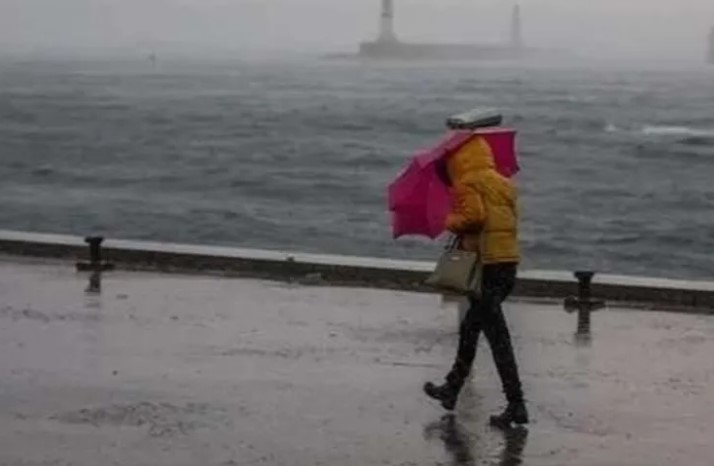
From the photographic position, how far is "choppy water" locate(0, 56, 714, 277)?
4244 cm

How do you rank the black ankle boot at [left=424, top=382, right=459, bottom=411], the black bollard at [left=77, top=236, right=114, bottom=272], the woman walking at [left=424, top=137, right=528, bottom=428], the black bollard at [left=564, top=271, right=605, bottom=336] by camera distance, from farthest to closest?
the black bollard at [left=77, top=236, right=114, bottom=272]
the black bollard at [left=564, top=271, right=605, bottom=336]
the black ankle boot at [left=424, top=382, right=459, bottom=411]
the woman walking at [left=424, top=137, right=528, bottom=428]

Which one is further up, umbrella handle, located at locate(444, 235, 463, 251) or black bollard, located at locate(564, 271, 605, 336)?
umbrella handle, located at locate(444, 235, 463, 251)

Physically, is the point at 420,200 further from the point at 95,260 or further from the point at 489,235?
the point at 95,260

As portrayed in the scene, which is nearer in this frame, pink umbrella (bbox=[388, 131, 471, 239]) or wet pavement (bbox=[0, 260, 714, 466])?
wet pavement (bbox=[0, 260, 714, 466])

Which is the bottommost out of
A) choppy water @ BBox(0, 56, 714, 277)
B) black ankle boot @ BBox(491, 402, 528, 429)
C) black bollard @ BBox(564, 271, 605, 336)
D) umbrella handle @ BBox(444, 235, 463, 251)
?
choppy water @ BBox(0, 56, 714, 277)

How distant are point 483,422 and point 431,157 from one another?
150 cm

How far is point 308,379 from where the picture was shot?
10.8 metres

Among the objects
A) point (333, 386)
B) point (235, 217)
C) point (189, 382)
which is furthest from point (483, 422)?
point (235, 217)

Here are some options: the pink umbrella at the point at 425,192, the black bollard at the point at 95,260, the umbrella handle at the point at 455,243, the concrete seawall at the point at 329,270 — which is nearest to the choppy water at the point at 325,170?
the concrete seawall at the point at 329,270

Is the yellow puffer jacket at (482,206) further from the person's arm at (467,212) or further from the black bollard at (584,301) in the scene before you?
the black bollard at (584,301)

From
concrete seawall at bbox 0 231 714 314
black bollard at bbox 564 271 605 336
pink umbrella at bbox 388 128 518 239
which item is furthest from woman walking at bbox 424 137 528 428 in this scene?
concrete seawall at bbox 0 231 714 314

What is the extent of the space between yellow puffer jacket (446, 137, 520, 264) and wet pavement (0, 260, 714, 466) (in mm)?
1004

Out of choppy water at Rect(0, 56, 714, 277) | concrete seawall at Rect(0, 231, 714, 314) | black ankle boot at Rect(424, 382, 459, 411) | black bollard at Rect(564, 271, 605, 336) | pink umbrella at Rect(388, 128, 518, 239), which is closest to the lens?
pink umbrella at Rect(388, 128, 518, 239)

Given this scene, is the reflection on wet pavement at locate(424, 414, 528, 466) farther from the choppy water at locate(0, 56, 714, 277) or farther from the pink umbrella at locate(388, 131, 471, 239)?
the choppy water at locate(0, 56, 714, 277)
